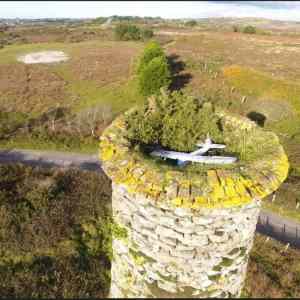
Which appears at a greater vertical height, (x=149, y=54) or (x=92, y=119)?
(x=149, y=54)

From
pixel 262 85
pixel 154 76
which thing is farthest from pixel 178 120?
pixel 154 76

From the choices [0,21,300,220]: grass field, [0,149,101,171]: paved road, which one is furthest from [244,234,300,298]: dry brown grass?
[0,149,101,171]: paved road

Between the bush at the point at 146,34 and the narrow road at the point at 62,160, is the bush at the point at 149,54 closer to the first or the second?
the narrow road at the point at 62,160

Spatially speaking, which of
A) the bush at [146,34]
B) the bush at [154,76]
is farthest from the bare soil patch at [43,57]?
the bush at [154,76]

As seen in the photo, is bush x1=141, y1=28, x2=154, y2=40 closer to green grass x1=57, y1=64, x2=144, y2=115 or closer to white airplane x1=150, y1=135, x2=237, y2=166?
green grass x1=57, y1=64, x2=144, y2=115

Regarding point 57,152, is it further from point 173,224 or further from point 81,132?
point 173,224

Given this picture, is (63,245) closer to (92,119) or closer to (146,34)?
(92,119)
